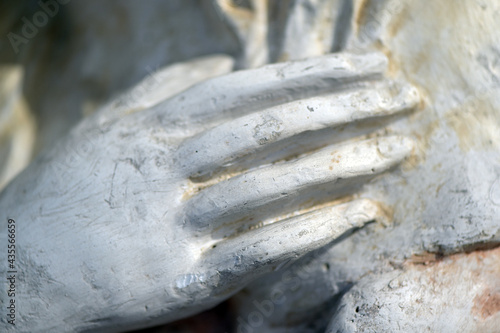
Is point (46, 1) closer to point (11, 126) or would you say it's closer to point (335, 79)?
point (11, 126)

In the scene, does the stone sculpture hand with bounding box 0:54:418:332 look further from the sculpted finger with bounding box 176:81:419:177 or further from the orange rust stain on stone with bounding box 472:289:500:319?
the orange rust stain on stone with bounding box 472:289:500:319

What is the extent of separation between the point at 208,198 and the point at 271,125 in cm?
14

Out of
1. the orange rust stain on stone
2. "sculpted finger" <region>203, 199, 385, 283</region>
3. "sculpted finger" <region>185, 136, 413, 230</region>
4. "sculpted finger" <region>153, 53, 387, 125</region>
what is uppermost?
"sculpted finger" <region>153, 53, 387, 125</region>

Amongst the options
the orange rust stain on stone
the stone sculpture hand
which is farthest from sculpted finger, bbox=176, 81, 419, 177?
the orange rust stain on stone

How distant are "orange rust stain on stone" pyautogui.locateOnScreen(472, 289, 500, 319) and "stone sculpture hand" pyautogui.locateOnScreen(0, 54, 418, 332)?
0.18m

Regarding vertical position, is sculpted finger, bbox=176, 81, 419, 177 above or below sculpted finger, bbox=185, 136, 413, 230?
above

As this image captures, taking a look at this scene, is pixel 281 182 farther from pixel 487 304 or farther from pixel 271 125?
pixel 487 304

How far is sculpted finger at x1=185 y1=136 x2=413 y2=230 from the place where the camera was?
0.71m

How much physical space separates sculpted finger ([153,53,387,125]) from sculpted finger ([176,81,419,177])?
3cm

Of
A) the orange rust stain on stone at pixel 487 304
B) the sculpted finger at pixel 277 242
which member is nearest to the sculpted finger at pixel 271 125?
the sculpted finger at pixel 277 242

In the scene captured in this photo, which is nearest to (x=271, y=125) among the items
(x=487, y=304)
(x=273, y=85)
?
(x=273, y=85)

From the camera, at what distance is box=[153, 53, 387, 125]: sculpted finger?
763 millimetres

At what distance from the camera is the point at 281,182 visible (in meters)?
0.71

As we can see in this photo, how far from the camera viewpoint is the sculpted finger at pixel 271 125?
73 centimetres
